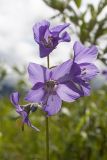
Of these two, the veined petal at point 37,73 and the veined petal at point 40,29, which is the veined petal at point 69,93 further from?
the veined petal at point 40,29

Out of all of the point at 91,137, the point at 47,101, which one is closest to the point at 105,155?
the point at 91,137

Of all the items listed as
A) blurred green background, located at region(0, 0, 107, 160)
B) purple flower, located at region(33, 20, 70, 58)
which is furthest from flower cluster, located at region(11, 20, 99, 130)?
blurred green background, located at region(0, 0, 107, 160)

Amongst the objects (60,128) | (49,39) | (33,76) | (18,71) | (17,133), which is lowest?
(17,133)

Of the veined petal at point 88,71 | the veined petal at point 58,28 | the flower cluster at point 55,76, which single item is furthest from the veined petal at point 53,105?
the veined petal at point 58,28

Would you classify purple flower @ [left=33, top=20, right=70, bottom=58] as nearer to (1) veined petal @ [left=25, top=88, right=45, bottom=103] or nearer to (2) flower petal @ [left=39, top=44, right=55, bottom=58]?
(2) flower petal @ [left=39, top=44, right=55, bottom=58]

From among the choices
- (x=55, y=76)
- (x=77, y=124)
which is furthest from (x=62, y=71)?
(x=77, y=124)

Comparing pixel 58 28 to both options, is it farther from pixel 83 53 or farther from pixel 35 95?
pixel 35 95

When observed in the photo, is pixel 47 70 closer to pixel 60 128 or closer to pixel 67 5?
→ pixel 67 5
